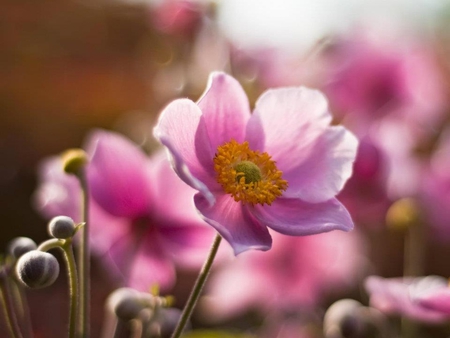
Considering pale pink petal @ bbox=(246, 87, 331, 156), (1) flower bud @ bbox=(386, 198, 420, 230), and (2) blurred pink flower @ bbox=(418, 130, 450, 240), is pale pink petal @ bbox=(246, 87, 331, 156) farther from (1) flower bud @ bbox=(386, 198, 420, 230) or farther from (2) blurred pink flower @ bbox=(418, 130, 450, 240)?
(2) blurred pink flower @ bbox=(418, 130, 450, 240)

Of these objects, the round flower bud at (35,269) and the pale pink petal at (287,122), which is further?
the pale pink petal at (287,122)

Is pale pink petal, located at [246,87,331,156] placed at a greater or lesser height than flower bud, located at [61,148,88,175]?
greater

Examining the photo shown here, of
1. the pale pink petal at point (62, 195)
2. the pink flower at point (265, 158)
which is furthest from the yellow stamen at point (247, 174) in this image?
the pale pink petal at point (62, 195)

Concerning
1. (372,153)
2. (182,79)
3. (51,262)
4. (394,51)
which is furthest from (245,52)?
(51,262)

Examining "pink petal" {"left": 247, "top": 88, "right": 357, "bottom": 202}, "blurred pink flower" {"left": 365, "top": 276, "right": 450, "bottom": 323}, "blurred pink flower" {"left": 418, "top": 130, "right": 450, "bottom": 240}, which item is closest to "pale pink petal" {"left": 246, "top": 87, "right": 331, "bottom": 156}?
"pink petal" {"left": 247, "top": 88, "right": 357, "bottom": 202}

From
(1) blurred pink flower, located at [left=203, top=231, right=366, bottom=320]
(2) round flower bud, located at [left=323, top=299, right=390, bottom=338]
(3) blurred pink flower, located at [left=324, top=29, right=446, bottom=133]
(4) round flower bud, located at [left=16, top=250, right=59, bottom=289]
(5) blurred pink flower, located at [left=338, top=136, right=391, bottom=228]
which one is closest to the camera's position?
(4) round flower bud, located at [left=16, top=250, right=59, bottom=289]

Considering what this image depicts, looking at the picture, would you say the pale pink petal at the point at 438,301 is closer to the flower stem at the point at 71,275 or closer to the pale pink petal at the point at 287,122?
the pale pink petal at the point at 287,122

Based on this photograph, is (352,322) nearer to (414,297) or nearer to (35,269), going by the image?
(414,297)
